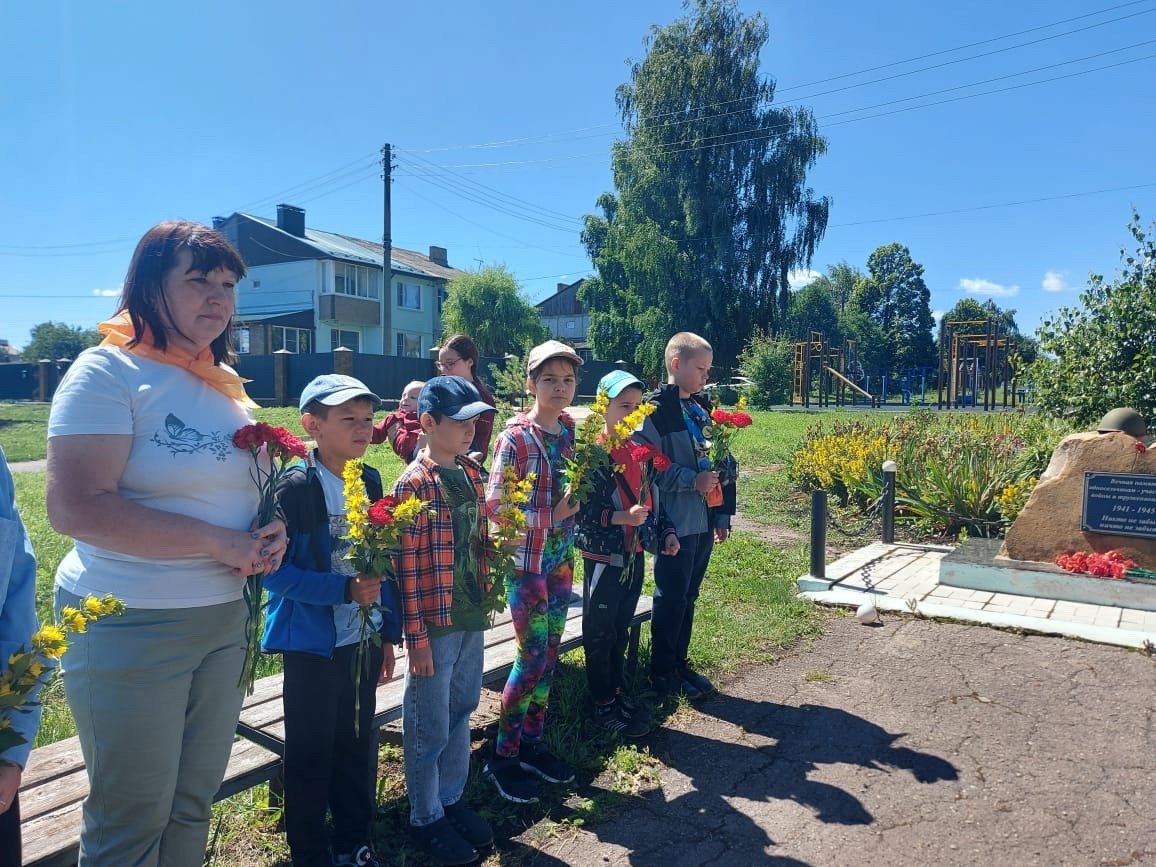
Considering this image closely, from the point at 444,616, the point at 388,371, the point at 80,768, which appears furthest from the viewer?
the point at 388,371

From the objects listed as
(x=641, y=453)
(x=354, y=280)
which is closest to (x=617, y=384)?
(x=641, y=453)

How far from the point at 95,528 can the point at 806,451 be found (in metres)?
10.0

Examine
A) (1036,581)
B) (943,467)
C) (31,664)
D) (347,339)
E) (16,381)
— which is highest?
(347,339)

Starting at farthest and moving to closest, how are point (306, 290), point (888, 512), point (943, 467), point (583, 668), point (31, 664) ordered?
point (306, 290) < point (943, 467) < point (888, 512) < point (583, 668) < point (31, 664)

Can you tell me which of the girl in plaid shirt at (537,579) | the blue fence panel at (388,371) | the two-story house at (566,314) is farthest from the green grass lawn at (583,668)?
the two-story house at (566,314)

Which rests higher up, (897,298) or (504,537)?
(897,298)

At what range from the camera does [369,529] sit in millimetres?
2338

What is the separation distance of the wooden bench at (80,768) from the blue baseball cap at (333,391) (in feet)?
3.83

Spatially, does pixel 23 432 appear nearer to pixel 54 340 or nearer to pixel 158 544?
pixel 158 544

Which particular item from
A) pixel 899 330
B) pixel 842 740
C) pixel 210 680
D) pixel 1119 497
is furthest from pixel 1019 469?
pixel 899 330

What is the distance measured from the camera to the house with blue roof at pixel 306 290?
37.8m

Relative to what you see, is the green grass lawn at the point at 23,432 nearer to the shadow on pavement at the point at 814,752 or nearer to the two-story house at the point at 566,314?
the shadow on pavement at the point at 814,752

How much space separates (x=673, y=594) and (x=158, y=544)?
110 inches

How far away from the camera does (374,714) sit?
2.74 metres
